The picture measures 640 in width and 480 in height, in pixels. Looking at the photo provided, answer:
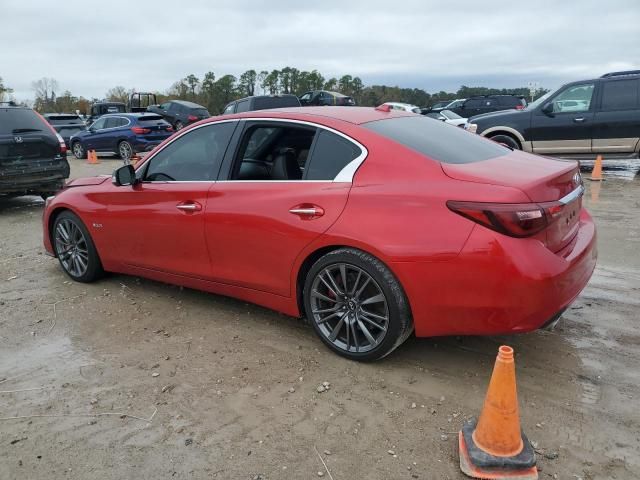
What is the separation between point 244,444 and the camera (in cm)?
271

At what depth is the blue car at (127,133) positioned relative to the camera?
1678 centimetres

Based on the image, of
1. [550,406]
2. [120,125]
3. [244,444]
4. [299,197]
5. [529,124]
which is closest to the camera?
[244,444]

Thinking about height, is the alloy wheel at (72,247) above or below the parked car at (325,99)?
below

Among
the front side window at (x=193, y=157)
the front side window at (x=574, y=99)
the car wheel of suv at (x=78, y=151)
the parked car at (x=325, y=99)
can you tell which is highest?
the parked car at (x=325, y=99)

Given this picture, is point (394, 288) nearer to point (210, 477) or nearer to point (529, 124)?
point (210, 477)

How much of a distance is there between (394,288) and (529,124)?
8.98 m

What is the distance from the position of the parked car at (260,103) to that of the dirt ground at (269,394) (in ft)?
40.0

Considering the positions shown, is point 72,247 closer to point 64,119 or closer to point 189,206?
point 189,206

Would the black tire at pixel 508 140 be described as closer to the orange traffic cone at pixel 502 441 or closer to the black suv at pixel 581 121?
the black suv at pixel 581 121

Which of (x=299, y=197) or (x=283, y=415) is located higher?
(x=299, y=197)

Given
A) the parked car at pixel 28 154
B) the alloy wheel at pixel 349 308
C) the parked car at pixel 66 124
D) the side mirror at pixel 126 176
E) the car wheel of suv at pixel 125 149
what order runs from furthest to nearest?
the parked car at pixel 66 124
the car wheel of suv at pixel 125 149
the parked car at pixel 28 154
the side mirror at pixel 126 176
the alloy wheel at pixel 349 308

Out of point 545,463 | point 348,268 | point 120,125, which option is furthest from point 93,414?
point 120,125

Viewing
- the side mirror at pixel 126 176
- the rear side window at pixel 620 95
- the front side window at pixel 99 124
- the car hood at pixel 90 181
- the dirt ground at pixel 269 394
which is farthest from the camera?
the front side window at pixel 99 124

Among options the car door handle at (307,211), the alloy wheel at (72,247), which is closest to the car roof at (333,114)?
the car door handle at (307,211)
